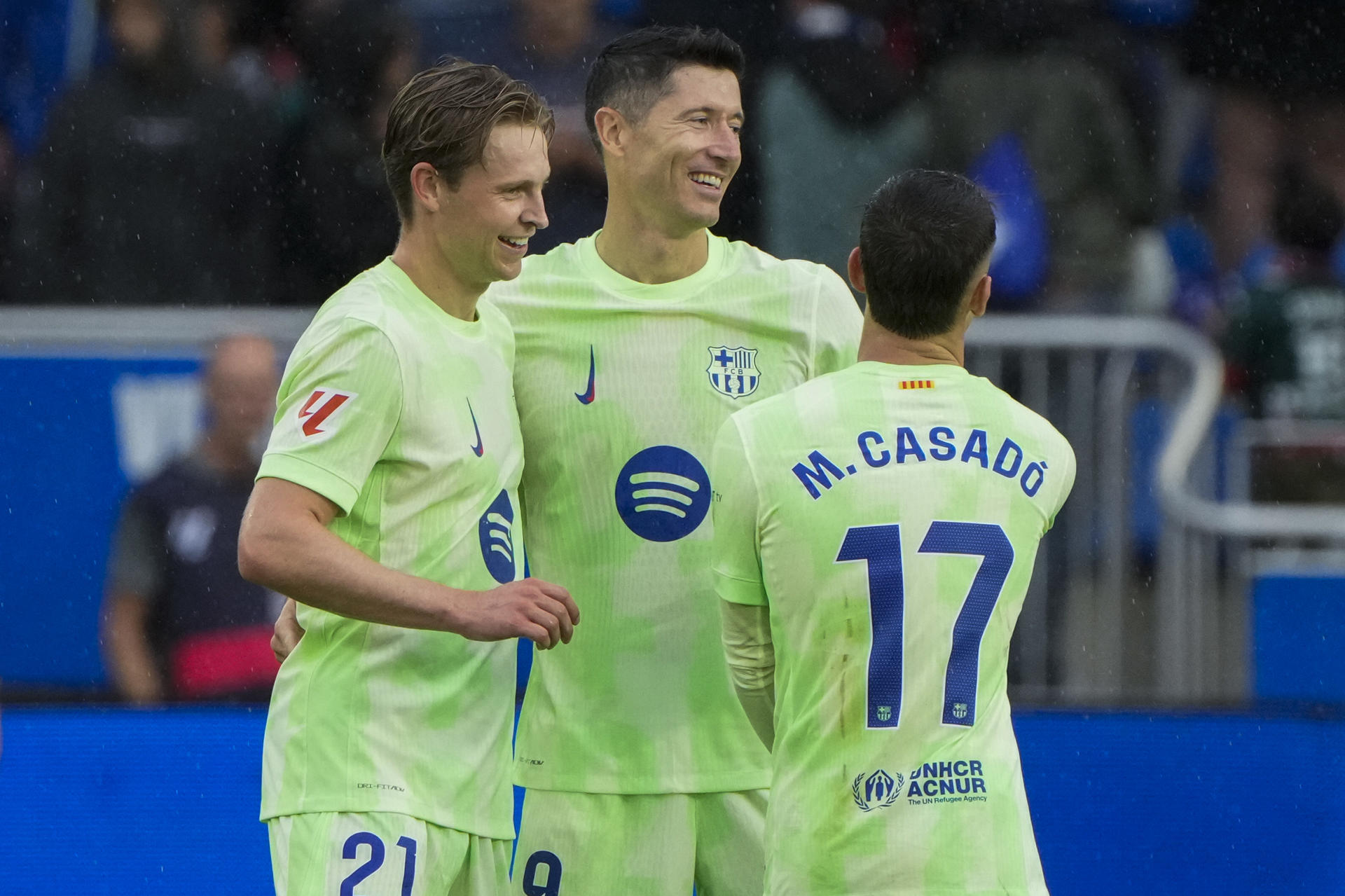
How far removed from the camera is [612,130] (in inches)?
134

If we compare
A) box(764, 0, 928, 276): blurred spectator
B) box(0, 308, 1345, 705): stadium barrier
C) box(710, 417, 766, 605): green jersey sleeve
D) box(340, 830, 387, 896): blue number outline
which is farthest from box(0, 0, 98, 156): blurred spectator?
box(710, 417, 766, 605): green jersey sleeve

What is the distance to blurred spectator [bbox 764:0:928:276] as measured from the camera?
21.4ft

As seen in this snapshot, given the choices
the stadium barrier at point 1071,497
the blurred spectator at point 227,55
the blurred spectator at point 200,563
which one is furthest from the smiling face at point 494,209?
the blurred spectator at point 227,55

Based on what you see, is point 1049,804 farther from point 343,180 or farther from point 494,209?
point 343,180

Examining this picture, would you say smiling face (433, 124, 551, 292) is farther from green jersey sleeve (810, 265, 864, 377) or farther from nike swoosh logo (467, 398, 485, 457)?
green jersey sleeve (810, 265, 864, 377)

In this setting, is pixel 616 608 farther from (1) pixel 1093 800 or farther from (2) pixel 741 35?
(2) pixel 741 35

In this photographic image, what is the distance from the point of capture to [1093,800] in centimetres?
435

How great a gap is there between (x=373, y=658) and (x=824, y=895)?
80 centimetres

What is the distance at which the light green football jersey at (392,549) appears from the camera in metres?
2.68

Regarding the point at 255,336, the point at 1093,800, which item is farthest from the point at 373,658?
the point at 255,336

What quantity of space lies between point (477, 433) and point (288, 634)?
1.52ft

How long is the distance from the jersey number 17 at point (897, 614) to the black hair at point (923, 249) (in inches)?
12.2

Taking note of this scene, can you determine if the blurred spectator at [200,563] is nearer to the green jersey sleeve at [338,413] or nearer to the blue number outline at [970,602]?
the green jersey sleeve at [338,413]

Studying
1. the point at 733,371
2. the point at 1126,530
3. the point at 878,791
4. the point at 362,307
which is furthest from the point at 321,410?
the point at 1126,530
